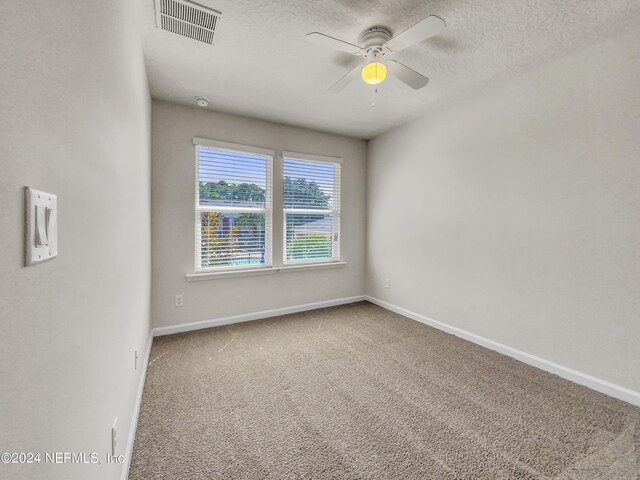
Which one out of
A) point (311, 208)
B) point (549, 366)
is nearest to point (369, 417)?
point (549, 366)

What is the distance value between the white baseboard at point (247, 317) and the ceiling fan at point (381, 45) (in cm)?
278

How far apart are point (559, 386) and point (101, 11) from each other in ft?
11.5

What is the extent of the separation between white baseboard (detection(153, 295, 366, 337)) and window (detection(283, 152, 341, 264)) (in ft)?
2.10

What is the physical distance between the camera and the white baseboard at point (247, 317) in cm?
321

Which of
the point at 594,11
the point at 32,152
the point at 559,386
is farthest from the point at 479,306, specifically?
the point at 32,152

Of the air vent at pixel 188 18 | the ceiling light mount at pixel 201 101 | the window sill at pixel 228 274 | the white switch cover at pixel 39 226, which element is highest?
the ceiling light mount at pixel 201 101

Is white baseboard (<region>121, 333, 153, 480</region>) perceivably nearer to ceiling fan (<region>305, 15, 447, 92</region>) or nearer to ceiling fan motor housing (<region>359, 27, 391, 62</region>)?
ceiling fan (<region>305, 15, 447, 92</region>)

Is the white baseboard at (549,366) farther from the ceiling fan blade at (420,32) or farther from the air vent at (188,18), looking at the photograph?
the air vent at (188,18)

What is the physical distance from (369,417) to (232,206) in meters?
2.67

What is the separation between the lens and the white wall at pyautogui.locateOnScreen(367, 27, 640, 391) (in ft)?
6.73

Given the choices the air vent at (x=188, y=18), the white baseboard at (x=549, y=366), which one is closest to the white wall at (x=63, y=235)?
the air vent at (x=188, y=18)

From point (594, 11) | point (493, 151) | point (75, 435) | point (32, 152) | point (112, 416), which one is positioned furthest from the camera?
point (493, 151)

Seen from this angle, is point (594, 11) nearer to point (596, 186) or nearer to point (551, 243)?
point (596, 186)

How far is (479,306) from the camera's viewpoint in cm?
299
